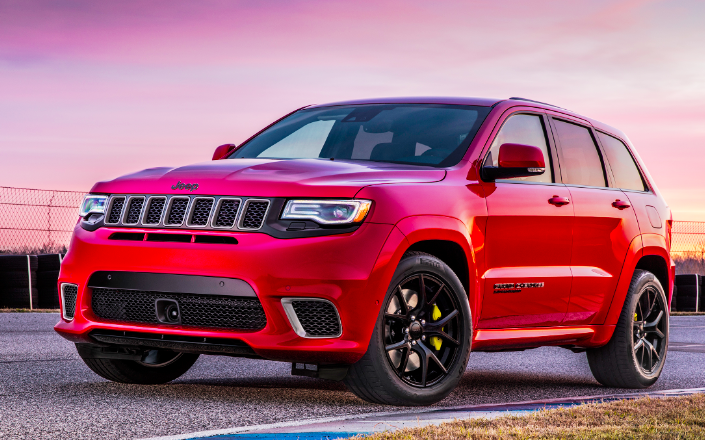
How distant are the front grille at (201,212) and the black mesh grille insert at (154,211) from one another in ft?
0.78

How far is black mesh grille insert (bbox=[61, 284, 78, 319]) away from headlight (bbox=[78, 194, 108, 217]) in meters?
0.47

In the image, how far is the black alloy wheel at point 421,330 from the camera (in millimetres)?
5672

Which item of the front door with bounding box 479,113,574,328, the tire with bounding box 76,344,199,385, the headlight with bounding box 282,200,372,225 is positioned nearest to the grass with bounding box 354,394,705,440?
the front door with bounding box 479,113,574,328

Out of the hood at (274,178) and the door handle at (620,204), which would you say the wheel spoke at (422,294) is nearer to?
the hood at (274,178)

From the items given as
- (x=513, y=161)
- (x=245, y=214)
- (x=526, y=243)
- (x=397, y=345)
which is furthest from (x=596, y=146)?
(x=245, y=214)

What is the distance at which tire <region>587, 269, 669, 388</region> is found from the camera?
25.4 ft

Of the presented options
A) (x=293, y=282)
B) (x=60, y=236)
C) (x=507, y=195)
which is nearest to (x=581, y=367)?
(x=507, y=195)

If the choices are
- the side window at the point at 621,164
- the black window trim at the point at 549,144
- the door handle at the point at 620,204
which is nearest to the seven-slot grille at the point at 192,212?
the black window trim at the point at 549,144

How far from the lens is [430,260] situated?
5773mm

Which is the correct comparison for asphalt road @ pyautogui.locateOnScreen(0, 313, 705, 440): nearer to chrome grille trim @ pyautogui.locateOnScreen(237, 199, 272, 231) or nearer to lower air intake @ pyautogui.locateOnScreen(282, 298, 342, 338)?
lower air intake @ pyautogui.locateOnScreen(282, 298, 342, 338)

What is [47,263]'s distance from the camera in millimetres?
15344

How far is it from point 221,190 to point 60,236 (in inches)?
614

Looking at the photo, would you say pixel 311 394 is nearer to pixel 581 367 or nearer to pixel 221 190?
pixel 221 190

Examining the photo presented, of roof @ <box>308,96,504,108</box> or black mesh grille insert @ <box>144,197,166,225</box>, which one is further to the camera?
roof @ <box>308,96,504,108</box>
